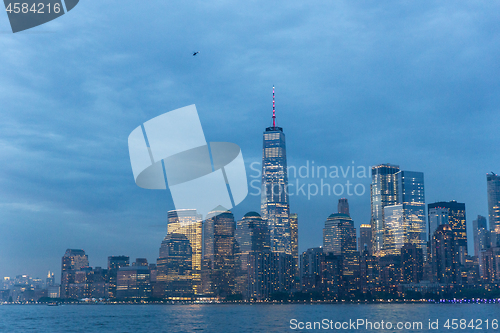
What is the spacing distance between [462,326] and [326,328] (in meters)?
32.2

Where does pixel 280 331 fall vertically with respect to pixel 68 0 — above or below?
below

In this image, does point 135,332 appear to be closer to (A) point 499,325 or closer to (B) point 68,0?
(A) point 499,325

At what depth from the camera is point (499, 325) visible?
12481cm

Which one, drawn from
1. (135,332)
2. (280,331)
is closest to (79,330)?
(135,332)

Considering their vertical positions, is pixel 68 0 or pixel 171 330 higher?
pixel 68 0

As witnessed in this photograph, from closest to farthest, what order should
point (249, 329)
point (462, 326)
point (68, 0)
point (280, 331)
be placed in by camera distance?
point (68, 0), point (280, 331), point (249, 329), point (462, 326)

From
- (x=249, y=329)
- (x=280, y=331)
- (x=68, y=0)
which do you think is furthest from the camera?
(x=249, y=329)

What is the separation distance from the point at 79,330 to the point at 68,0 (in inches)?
3980

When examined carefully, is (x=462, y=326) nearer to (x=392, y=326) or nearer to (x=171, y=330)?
(x=392, y=326)

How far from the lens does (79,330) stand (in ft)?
399

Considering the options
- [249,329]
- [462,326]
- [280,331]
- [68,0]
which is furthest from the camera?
[462,326]

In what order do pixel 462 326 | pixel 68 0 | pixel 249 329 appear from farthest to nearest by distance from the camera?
pixel 462 326
pixel 249 329
pixel 68 0

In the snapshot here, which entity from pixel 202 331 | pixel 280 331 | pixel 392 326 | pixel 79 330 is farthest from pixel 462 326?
pixel 79 330

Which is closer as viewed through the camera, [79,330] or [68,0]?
[68,0]
